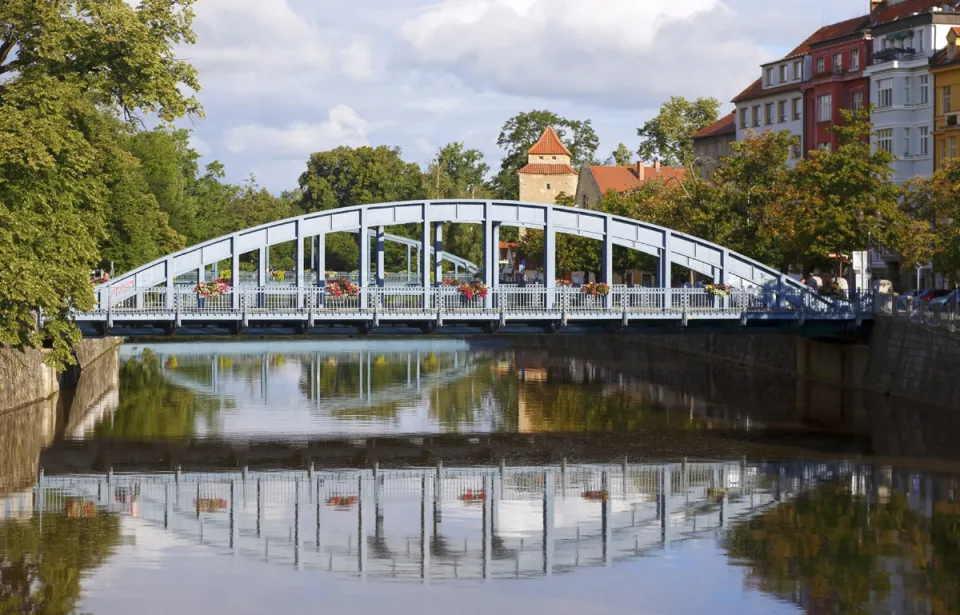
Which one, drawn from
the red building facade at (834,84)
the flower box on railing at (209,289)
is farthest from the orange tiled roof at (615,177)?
the flower box on railing at (209,289)

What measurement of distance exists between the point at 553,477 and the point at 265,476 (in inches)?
265

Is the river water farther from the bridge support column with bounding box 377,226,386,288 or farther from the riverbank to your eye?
the bridge support column with bounding box 377,226,386,288

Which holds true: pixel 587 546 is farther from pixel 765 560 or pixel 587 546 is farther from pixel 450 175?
pixel 450 175

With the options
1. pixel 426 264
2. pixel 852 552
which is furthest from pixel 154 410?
pixel 852 552

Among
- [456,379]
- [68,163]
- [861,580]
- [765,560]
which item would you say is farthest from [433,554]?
[456,379]

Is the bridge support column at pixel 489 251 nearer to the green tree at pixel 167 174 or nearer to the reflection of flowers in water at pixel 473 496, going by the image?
the reflection of flowers in water at pixel 473 496

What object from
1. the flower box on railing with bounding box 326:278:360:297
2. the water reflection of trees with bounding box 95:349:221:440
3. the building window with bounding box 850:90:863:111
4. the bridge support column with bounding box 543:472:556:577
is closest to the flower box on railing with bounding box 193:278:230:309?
the flower box on railing with bounding box 326:278:360:297

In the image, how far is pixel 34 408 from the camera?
4619 cm

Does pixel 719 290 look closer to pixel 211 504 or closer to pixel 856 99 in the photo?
pixel 211 504

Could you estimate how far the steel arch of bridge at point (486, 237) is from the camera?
153 feet

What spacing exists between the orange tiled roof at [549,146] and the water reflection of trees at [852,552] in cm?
10122

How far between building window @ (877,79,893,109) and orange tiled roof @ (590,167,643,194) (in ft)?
128

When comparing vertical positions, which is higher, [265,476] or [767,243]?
[767,243]

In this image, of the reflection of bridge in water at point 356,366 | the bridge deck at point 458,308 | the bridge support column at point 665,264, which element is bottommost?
the reflection of bridge in water at point 356,366
